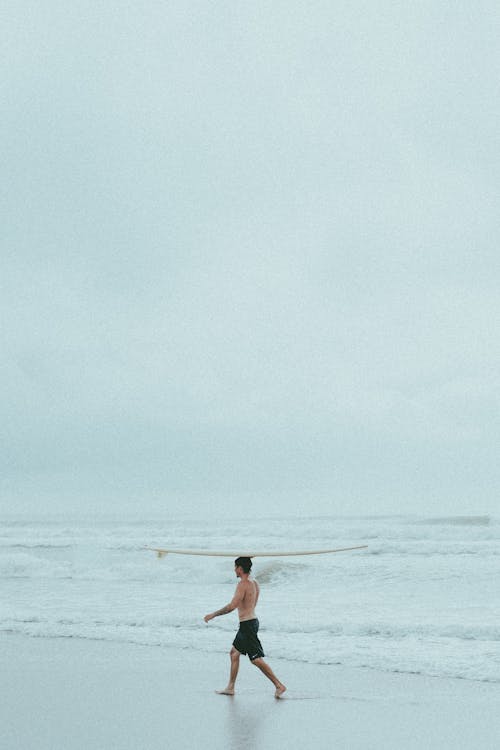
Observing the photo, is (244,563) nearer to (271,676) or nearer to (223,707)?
(271,676)

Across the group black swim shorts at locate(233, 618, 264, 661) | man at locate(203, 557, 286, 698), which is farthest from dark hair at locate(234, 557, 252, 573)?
black swim shorts at locate(233, 618, 264, 661)

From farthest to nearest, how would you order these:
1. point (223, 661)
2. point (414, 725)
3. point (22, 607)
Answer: point (22, 607), point (223, 661), point (414, 725)

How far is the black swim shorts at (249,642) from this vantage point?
867cm

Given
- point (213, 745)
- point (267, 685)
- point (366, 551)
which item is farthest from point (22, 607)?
point (366, 551)

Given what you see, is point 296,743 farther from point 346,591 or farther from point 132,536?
point 132,536

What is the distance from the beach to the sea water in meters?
0.93

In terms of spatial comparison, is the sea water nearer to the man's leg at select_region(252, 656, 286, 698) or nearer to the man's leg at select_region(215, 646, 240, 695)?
the man's leg at select_region(252, 656, 286, 698)

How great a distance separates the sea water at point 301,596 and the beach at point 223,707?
93 centimetres

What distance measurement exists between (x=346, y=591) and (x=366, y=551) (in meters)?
→ 8.04

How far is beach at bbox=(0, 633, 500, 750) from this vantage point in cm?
701

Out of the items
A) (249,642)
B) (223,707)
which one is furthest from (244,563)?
(223,707)

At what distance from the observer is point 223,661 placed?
10906 millimetres

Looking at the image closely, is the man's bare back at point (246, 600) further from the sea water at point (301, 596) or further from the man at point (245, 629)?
the sea water at point (301, 596)

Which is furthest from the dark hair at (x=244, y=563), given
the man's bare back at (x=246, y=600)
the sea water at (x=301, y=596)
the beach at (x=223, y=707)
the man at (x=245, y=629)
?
the sea water at (x=301, y=596)
